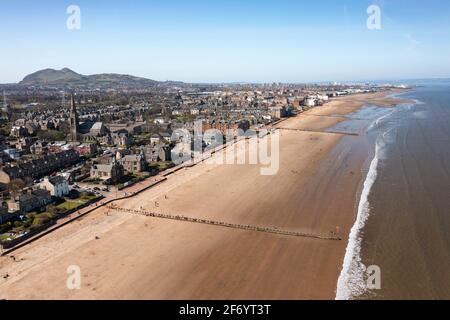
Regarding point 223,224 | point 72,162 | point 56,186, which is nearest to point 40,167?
point 72,162

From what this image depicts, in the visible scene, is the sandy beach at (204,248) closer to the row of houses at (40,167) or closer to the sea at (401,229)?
the sea at (401,229)

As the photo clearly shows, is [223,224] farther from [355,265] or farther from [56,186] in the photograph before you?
[56,186]

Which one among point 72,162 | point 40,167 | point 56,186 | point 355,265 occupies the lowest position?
point 355,265

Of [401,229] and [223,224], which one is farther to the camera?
[223,224]

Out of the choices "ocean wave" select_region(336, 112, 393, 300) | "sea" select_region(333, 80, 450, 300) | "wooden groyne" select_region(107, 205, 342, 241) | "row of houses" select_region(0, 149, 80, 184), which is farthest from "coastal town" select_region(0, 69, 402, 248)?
"sea" select_region(333, 80, 450, 300)

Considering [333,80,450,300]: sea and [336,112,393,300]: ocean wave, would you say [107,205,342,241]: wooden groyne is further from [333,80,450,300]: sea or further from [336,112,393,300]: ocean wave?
[333,80,450,300]: sea

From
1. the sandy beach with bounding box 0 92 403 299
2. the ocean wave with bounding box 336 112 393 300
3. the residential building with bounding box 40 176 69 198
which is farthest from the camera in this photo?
the residential building with bounding box 40 176 69 198
